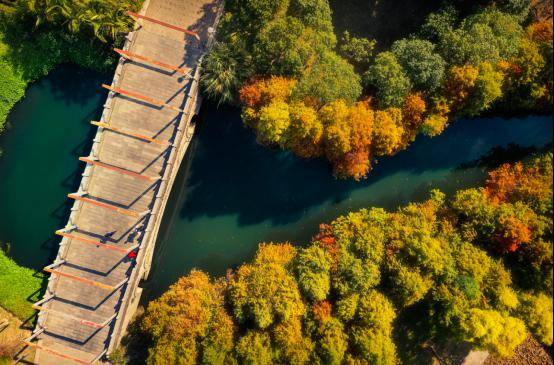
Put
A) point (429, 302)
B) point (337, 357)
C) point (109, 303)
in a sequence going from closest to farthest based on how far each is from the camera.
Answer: point (337, 357) → point (429, 302) → point (109, 303)

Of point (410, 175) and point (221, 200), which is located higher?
point (410, 175)

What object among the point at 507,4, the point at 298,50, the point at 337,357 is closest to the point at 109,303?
the point at 337,357

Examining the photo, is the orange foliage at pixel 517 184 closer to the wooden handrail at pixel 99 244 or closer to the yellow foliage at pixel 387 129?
the yellow foliage at pixel 387 129

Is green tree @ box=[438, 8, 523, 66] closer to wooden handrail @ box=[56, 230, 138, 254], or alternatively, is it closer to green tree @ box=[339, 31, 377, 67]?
green tree @ box=[339, 31, 377, 67]

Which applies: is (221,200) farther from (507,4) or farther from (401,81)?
(507,4)

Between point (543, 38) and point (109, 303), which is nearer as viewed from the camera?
point (543, 38)

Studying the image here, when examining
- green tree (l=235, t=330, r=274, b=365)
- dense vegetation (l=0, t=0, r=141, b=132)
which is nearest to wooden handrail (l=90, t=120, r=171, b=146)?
dense vegetation (l=0, t=0, r=141, b=132)
